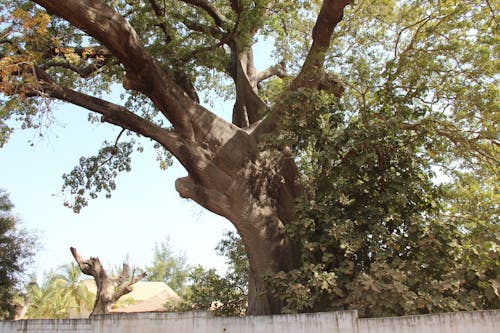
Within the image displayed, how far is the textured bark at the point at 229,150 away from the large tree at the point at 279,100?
0.07 feet

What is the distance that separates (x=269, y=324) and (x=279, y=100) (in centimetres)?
418

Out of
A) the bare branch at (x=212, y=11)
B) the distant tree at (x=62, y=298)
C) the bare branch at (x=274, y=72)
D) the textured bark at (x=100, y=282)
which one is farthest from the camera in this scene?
the distant tree at (x=62, y=298)

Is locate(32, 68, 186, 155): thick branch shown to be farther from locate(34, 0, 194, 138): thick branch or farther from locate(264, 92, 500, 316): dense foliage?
locate(264, 92, 500, 316): dense foliage

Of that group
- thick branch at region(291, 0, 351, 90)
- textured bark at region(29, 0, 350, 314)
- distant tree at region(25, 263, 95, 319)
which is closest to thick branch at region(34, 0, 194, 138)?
textured bark at region(29, 0, 350, 314)

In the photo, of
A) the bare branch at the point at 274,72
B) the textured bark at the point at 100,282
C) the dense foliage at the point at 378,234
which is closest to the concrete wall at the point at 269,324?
the dense foliage at the point at 378,234

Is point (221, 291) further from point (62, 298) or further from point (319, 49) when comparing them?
point (62, 298)

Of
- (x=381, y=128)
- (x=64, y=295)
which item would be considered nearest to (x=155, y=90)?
(x=381, y=128)

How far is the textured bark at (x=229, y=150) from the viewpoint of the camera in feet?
29.0

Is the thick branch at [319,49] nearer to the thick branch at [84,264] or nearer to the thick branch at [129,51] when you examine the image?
the thick branch at [129,51]

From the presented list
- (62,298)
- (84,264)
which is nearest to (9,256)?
(84,264)

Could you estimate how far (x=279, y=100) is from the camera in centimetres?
886

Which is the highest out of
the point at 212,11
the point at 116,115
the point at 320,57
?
the point at 212,11

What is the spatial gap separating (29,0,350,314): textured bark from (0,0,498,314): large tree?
0.02 meters

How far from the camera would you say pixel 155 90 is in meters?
9.14
